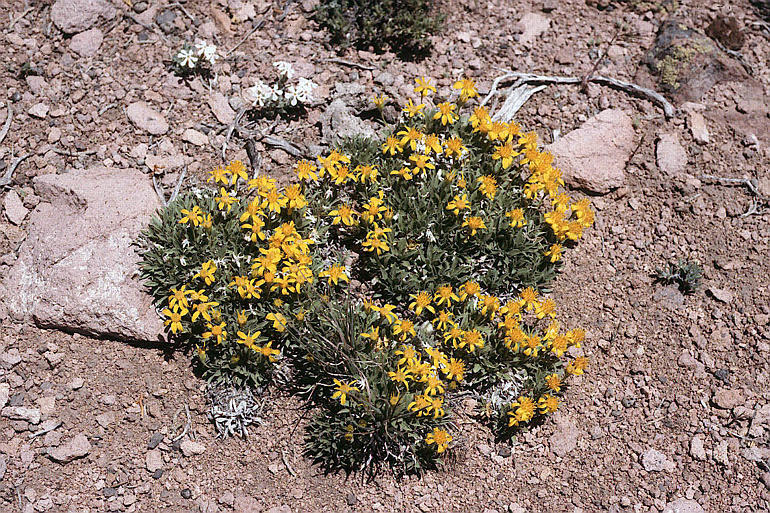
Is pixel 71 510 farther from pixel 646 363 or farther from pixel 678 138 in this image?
pixel 678 138

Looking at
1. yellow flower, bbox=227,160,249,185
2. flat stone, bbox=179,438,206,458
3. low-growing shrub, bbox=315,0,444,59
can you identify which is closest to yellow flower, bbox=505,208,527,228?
yellow flower, bbox=227,160,249,185

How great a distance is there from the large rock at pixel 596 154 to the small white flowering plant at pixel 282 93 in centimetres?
182

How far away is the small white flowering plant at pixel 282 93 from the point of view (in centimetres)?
488

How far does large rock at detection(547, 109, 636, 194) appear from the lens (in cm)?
485

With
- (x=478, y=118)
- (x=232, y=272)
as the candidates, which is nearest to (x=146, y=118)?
(x=232, y=272)

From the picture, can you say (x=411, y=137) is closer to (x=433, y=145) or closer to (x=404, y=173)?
(x=433, y=145)

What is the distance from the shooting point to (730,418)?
4.15 metres

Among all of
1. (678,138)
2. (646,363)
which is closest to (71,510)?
(646,363)

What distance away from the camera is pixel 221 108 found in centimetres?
499

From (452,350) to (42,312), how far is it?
96.8 inches

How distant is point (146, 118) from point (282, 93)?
988 mm

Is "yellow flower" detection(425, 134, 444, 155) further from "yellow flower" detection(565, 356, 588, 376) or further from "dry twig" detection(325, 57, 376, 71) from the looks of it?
"yellow flower" detection(565, 356, 588, 376)

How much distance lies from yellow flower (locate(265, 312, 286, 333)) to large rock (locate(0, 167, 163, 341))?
2.39 ft

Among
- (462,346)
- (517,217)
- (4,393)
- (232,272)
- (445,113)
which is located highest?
(445,113)
